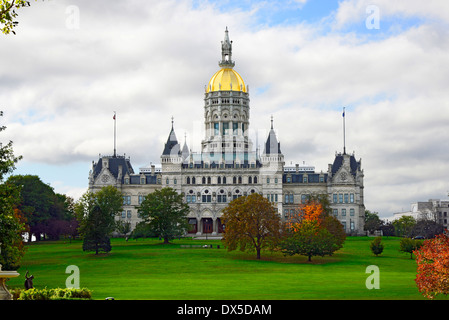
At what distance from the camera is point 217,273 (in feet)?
194


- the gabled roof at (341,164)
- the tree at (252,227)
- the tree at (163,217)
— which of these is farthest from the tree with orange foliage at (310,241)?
the gabled roof at (341,164)

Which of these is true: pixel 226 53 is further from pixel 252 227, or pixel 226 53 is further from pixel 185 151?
pixel 252 227

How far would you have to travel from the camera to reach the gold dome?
137 meters

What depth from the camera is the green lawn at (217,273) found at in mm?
41125

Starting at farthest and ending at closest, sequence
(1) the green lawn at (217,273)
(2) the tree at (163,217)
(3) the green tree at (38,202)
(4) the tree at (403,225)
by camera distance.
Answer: (4) the tree at (403,225) < (3) the green tree at (38,202) < (2) the tree at (163,217) < (1) the green lawn at (217,273)

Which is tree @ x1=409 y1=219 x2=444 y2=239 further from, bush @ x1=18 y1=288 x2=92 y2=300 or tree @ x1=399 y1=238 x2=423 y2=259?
bush @ x1=18 y1=288 x2=92 y2=300

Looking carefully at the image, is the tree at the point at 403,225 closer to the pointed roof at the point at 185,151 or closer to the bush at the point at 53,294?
the pointed roof at the point at 185,151

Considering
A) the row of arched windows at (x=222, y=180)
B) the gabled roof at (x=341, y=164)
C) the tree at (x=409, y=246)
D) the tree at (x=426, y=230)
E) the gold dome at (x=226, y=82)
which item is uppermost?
the gold dome at (x=226, y=82)

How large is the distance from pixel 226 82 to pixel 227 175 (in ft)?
79.2

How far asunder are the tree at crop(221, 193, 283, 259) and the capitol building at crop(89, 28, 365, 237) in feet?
146

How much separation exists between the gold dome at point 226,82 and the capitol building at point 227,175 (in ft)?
0.70
